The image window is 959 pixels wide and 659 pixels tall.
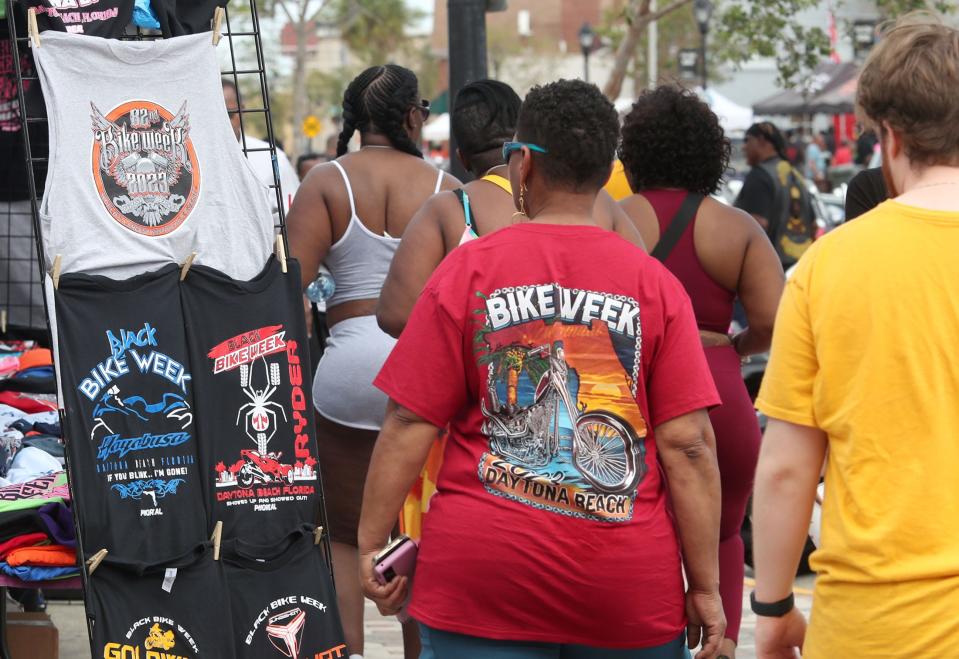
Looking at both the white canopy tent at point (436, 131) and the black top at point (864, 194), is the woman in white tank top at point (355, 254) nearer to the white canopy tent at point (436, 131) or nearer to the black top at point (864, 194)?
the black top at point (864, 194)

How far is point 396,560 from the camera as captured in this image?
3.20 metres

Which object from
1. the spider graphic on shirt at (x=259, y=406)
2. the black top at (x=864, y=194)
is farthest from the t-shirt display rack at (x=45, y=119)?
the black top at (x=864, y=194)

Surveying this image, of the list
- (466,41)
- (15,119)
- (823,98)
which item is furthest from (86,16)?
(823,98)

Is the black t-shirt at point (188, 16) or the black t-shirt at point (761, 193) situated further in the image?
the black t-shirt at point (761, 193)

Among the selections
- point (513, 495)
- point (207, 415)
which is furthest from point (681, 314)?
point (207, 415)

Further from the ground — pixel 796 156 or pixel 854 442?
pixel 854 442

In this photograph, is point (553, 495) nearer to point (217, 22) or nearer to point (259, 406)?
point (259, 406)

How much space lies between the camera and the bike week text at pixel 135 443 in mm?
4145

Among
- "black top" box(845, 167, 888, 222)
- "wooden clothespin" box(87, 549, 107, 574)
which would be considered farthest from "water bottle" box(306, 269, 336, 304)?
"black top" box(845, 167, 888, 222)

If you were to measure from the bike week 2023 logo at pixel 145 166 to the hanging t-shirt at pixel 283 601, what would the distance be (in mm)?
1003

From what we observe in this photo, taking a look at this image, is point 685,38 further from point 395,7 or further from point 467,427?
point 467,427

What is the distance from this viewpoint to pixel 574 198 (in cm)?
321

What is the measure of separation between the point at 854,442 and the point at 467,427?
3.08 ft

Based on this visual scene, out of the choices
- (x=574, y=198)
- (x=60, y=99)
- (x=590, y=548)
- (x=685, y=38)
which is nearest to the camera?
(x=590, y=548)
